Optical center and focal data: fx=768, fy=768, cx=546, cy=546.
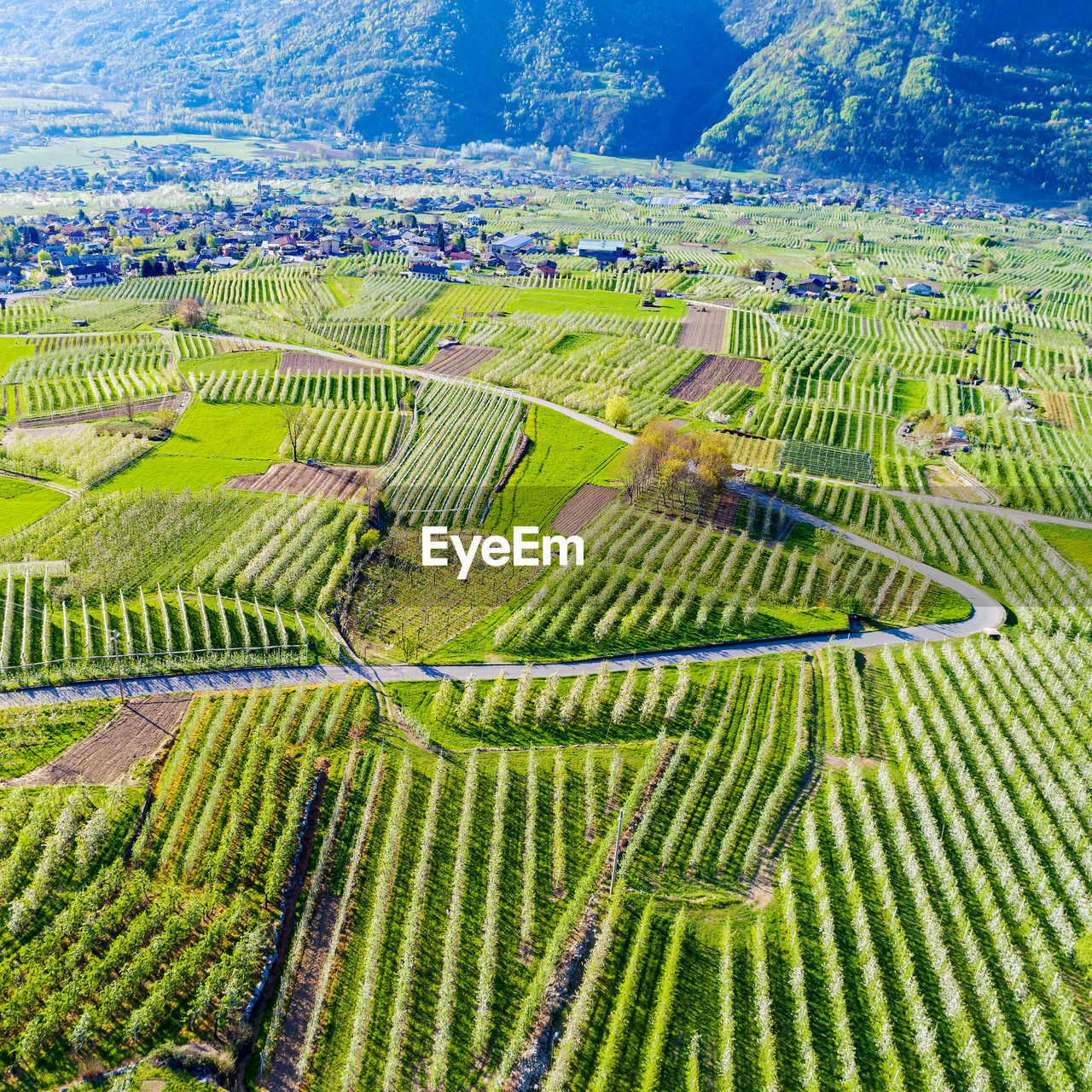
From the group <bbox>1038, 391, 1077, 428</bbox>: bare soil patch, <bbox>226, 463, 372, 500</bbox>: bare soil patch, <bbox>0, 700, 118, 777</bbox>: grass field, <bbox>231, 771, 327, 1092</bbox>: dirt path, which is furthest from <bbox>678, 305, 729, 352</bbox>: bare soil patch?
<bbox>0, 700, 118, 777</bbox>: grass field

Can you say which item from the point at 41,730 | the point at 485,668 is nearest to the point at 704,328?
the point at 485,668

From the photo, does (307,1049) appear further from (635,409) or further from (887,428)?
(887,428)

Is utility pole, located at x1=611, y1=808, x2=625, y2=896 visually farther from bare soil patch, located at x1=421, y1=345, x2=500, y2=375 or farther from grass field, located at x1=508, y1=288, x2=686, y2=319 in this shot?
grass field, located at x1=508, y1=288, x2=686, y2=319

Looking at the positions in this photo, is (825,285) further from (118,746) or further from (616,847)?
(118,746)

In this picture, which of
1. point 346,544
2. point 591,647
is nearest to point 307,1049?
point 591,647

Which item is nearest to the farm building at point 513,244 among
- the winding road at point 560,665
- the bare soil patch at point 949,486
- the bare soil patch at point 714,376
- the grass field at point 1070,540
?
the bare soil patch at point 714,376
